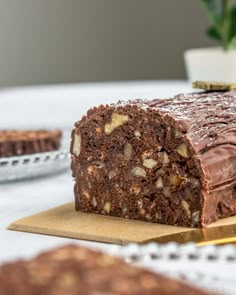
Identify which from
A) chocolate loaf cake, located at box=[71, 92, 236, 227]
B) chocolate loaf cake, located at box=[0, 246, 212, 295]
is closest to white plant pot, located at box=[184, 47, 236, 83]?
chocolate loaf cake, located at box=[71, 92, 236, 227]

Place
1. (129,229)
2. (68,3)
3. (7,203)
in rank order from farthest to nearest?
(68,3) < (7,203) < (129,229)

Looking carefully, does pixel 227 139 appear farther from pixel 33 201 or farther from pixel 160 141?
pixel 33 201

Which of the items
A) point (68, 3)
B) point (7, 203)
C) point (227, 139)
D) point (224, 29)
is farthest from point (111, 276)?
point (68, 3)

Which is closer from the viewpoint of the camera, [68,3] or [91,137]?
[91,137]

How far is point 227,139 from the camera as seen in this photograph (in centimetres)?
207

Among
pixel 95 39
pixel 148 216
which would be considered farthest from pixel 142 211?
pixel 95 39

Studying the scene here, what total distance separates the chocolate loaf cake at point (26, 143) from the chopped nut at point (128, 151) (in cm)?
77

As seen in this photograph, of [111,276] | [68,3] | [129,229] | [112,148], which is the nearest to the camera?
[111,276]

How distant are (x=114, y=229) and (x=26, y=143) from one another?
0.90m

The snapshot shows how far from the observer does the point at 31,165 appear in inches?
101

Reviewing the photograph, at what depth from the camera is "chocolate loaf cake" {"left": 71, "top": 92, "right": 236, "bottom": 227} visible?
6.49 ft

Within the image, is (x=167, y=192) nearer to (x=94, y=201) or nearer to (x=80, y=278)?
(x=94, y=201)

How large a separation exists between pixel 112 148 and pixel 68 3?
445 centimetres

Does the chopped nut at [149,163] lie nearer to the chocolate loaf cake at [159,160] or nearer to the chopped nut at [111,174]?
the chocolate loaf cake at [159,160]
